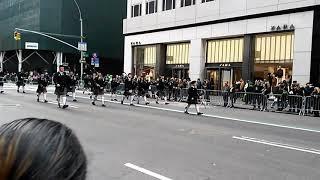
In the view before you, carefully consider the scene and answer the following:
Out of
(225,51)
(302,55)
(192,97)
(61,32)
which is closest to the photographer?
(192,97)

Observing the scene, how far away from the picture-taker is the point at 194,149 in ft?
34.7

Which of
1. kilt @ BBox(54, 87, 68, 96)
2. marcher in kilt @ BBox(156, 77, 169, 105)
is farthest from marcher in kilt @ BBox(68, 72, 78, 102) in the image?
marcher in kilt @ BBox(156, 77, 169, 105)

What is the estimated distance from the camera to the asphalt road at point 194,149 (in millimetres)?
8156

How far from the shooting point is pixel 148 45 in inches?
1933

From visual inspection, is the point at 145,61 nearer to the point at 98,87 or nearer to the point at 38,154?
the point at 98,87

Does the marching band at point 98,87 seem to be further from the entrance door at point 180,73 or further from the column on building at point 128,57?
the column on building at point 128,57

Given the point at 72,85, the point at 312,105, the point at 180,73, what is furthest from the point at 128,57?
the point at 312,105

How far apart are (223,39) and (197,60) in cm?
313

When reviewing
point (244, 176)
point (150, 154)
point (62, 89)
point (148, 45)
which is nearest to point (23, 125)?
point (244, 176)

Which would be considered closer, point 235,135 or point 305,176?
point 305,176

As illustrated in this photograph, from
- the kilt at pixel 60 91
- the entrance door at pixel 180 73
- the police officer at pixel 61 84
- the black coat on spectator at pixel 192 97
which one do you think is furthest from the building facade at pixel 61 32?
the black coat on spectator at pixel 192 97

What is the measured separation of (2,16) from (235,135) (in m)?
71.3

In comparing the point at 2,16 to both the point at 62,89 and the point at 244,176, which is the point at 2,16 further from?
the point at 244,176

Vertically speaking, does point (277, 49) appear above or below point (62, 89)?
above
